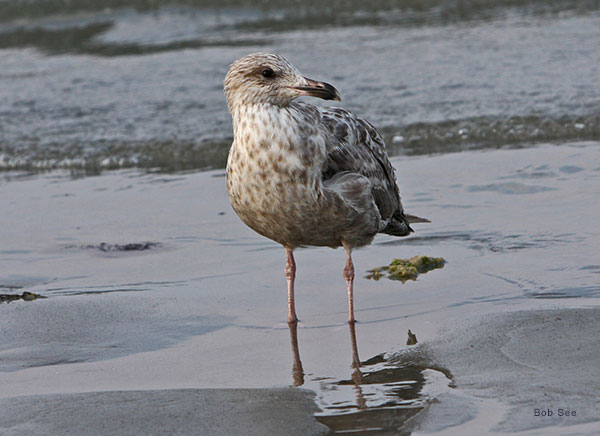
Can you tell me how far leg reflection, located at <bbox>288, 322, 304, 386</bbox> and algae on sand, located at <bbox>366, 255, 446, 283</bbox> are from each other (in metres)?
0.97

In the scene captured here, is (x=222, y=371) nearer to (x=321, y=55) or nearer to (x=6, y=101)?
(x=6, y=101)

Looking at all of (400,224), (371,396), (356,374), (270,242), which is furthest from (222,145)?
(371,396)

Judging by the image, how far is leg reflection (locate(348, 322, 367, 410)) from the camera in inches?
165

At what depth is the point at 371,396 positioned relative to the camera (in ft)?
14.0

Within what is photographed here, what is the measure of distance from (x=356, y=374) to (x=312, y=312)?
106cm

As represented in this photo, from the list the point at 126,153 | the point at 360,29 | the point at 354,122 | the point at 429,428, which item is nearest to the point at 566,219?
the point at 354,122

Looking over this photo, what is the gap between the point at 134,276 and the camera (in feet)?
20.8

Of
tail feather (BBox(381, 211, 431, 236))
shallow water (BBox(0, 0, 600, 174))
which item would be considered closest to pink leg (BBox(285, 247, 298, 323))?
tail feather (BBox(381, 211, 431, 236))

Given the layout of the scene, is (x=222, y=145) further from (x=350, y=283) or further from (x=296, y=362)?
(x=296, y=362)

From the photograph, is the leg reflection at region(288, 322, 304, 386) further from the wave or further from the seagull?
the wave

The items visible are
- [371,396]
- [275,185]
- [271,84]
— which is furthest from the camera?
[271,84]

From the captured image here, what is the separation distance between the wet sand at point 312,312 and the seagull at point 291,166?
1.47 feet

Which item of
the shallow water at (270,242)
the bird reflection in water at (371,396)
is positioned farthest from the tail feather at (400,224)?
the bird reflection in water at (371,396)

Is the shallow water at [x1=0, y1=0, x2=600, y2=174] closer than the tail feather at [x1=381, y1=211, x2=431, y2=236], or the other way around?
the tail feather at [x1=381, y1=211, x2=431, y2=236]
